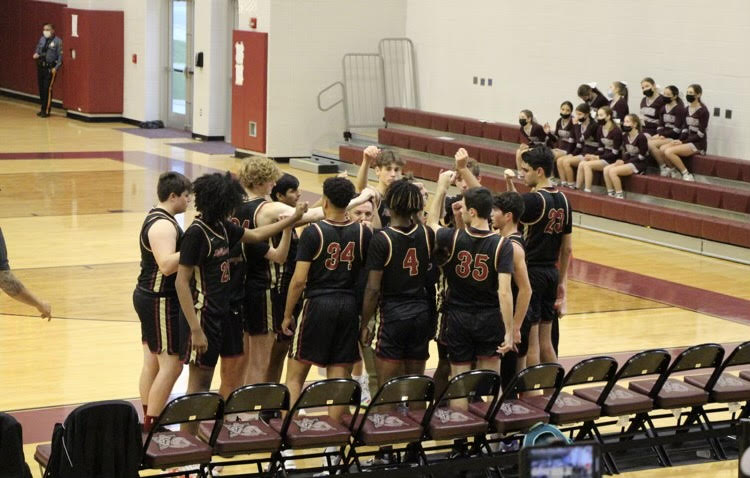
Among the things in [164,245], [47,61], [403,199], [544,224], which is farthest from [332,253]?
[47,61]

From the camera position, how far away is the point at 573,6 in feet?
60.9

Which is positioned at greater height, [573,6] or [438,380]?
[573,6]

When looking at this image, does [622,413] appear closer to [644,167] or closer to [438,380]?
[438,380]

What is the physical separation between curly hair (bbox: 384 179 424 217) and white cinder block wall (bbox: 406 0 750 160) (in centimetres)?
1002

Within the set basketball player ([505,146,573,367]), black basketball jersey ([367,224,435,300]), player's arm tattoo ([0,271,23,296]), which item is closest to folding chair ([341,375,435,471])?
black basketball jersey ([367,224,435,300])

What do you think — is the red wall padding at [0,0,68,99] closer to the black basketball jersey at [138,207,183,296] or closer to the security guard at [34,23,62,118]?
→ the security guard at [34,23,62,118]

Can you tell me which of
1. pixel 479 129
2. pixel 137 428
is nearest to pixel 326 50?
pixel 479 129

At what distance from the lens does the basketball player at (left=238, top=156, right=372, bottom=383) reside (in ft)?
24.6

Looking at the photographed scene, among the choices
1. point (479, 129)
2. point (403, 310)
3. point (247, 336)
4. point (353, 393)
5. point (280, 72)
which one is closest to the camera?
point (353, 393)

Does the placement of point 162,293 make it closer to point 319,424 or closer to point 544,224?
point 319,424

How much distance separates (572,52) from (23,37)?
56.1 feet

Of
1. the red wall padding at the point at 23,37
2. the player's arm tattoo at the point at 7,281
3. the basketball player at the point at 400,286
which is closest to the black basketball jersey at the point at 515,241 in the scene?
the basketball player at the point at 400,286

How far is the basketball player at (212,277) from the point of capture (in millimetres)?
6734

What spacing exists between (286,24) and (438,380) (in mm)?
14241
